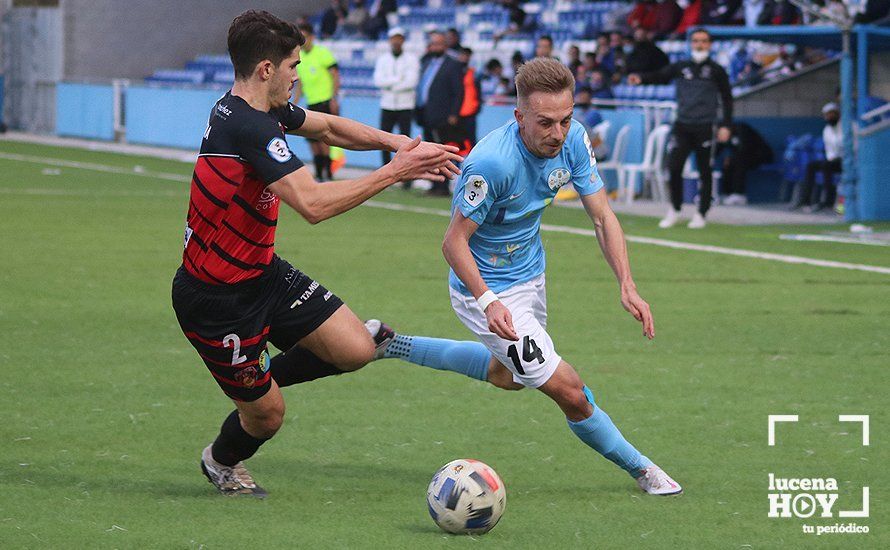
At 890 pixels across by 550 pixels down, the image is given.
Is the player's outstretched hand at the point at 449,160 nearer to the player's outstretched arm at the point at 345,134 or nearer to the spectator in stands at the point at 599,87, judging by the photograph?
the player's outstretched arm at the point at 345,134

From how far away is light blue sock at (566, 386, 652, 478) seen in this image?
19.5 ft

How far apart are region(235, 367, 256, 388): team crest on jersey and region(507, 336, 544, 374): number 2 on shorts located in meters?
0.99

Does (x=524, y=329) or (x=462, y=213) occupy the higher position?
(x=462, y=213)

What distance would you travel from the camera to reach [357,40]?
33.5m

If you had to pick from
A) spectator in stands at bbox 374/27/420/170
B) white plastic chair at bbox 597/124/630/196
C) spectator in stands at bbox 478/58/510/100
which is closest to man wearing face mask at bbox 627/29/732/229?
white plastic chair at bbox 597/124/630/196

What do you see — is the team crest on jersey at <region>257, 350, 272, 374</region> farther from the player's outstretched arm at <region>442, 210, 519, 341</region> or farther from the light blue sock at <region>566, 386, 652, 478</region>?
the light blue sock at <region>566, 386, 652, 478</region>

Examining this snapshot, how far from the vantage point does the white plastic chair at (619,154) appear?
20.4 metres

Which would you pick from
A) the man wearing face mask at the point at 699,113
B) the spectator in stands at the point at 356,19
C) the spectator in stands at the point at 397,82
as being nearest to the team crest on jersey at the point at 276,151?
the man wearing face mask at the point at 699,113

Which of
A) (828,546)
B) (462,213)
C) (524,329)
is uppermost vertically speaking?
(462,213)

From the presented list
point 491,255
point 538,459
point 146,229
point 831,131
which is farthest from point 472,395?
point 831,131

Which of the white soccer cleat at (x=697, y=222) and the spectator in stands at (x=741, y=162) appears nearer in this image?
the white soccer cleat at (x=697, y=222)

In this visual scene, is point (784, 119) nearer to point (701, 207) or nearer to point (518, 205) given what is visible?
point (701, 207)

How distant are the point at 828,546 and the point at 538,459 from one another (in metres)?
1.61

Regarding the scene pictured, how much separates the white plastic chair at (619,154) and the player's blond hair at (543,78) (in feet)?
47.7
